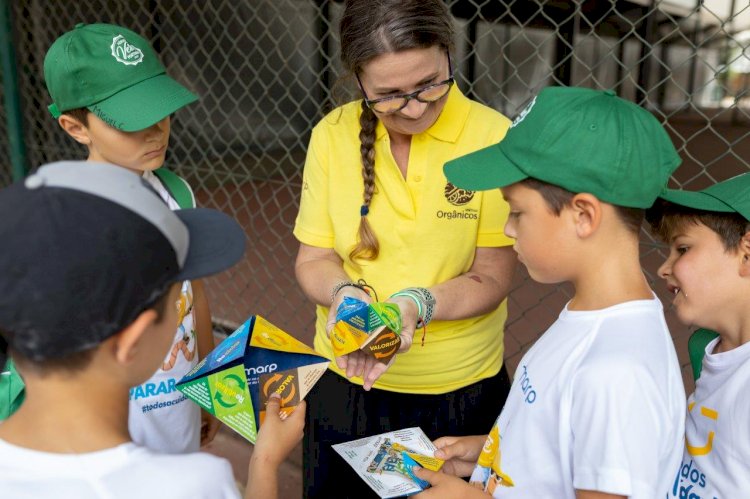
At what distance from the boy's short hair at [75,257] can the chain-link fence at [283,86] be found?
0.97m

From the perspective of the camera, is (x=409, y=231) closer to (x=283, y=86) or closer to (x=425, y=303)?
(x=425, y=303)

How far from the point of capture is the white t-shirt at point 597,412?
103 centimetres

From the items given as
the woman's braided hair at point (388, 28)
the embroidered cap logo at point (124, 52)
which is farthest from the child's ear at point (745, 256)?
the embroidered cap logo at point (124, 52)

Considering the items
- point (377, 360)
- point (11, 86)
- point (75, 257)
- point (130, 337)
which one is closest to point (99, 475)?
point (130, 337)

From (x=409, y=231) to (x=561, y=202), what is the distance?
480 millimetres

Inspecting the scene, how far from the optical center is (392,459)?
1.44m

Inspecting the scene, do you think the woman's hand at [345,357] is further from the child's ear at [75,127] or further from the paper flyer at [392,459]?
the child's ear at [75,127]

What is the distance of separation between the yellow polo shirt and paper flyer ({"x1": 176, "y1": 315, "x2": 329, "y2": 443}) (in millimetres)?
352

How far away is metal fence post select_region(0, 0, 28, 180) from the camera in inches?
143

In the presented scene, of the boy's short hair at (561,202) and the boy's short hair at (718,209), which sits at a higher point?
the boy's short hair at (561,202)

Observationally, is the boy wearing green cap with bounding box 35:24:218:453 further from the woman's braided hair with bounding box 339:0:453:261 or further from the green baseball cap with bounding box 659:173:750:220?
the green baseball cap with bounding box 659:173:750:220

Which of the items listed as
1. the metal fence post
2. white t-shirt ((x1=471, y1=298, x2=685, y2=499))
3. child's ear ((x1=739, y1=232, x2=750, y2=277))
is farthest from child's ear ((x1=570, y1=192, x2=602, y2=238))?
the metal fence post

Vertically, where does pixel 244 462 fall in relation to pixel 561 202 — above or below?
below

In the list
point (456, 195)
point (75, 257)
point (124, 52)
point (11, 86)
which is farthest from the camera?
point (11, 86)
